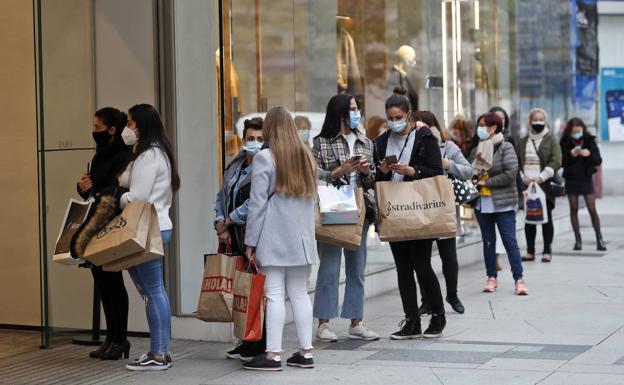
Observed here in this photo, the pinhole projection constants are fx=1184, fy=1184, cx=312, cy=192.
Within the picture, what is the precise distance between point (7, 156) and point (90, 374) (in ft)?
9.25

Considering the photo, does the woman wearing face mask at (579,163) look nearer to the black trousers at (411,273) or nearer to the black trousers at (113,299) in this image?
the black trousers at (411,273)

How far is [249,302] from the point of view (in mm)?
7676

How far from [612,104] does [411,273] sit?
75.4 feet

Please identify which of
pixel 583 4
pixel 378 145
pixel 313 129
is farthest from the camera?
pixel 583 4

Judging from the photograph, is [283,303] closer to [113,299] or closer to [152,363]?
[152,363]

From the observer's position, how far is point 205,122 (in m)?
9.23

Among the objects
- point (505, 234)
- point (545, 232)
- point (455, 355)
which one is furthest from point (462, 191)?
point (545, 232)

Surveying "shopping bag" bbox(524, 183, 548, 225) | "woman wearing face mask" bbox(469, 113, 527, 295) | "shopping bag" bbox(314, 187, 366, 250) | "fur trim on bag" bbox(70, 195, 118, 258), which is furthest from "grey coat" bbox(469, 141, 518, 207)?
"fur trim on bag" bbox(70, 195, 118, 258)

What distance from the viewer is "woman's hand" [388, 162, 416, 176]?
859 centimetres

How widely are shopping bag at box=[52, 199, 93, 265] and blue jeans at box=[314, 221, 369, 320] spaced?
6.01 ft

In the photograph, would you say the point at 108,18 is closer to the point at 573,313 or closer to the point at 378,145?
the point at 378,145

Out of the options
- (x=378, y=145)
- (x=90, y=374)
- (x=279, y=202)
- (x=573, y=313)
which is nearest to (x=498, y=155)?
(x=573, y=313)

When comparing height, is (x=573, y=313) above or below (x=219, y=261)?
below

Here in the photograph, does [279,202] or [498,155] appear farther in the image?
[498,155]
